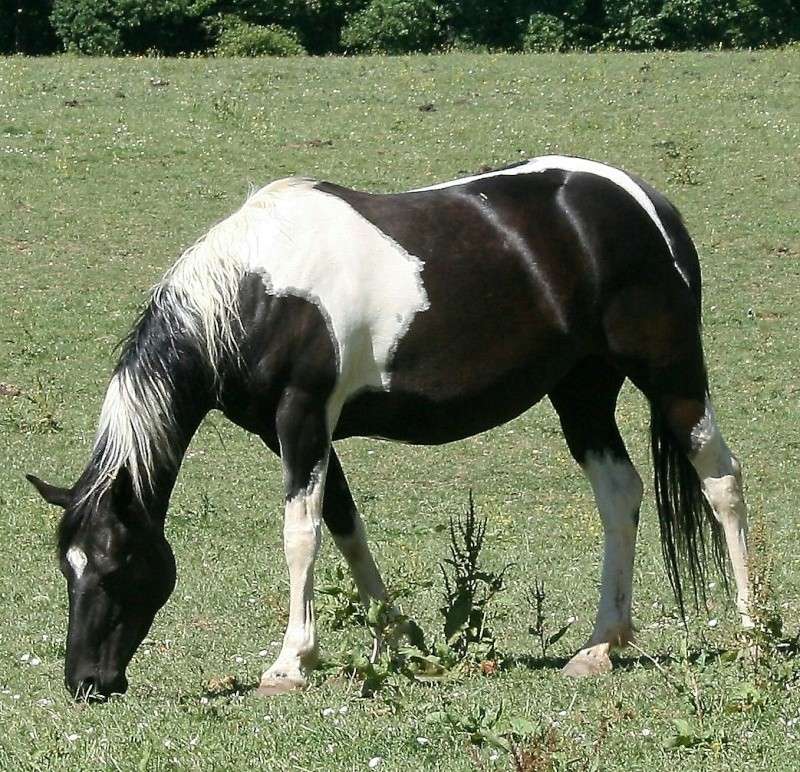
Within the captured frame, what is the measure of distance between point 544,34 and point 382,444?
2864 cm

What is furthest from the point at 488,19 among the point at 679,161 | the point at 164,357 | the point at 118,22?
the point at 164,357

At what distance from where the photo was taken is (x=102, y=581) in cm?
547

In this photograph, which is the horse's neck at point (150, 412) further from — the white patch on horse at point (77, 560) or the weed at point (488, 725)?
the weed at point (488, 725)

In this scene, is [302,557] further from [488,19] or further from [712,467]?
[488,19]

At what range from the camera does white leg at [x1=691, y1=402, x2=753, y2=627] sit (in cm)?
620

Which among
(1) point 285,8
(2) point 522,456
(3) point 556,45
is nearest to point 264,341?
(2) point 522,456

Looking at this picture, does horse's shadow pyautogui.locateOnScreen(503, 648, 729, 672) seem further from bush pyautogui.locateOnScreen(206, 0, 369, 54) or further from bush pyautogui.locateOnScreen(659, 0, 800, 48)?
bush pyautogui.locateOnScreen(206, 0, 369, 54)

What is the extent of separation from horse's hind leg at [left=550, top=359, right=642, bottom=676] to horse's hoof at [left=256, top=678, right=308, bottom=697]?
1352mm

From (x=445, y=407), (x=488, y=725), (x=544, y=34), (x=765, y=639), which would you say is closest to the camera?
(x=488, y=725)

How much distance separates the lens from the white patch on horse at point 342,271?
18.6 ft

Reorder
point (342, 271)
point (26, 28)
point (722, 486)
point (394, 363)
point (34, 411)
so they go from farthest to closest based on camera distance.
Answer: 1. point (26, 28)
2. point (34, 411)
3. point (722, 486)
4. point (394, 363)
5. point (342, 271)

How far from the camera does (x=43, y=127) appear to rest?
22.1m

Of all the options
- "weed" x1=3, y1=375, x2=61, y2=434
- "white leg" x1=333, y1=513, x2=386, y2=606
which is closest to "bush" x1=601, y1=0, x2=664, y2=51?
"weed" x1=3, y1=375, x2=61, y2=434

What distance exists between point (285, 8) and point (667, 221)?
122ft
